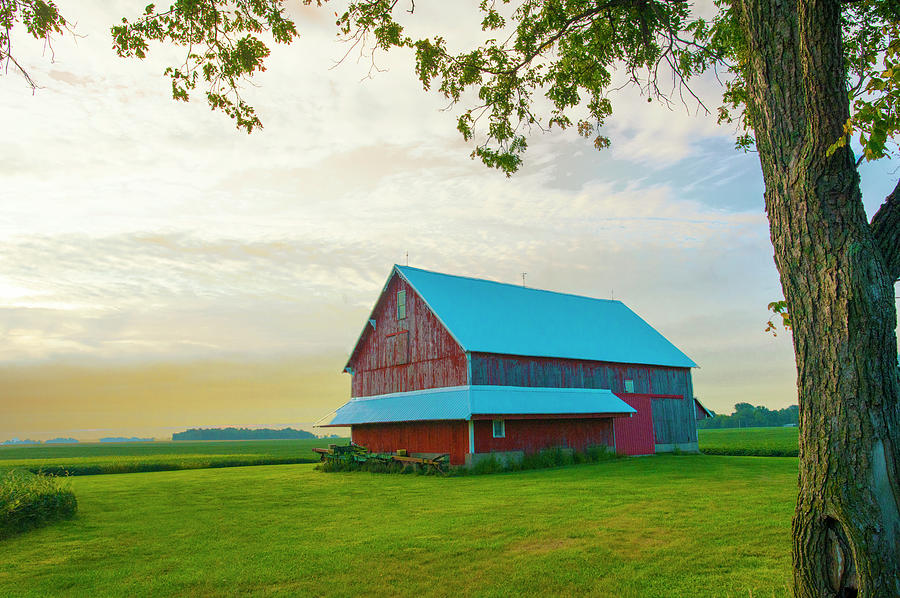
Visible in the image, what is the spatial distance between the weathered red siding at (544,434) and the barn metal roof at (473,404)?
3.00ft

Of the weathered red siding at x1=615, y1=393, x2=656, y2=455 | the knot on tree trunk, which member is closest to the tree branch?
the knot on tree trunk

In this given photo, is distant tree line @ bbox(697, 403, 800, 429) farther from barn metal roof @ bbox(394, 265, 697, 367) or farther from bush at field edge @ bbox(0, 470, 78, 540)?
bush at field edge @ bbox(0, 470, 78, 540)

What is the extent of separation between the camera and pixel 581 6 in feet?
36.7

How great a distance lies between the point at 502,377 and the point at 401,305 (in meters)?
6.98

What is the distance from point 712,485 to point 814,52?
48.8 ft

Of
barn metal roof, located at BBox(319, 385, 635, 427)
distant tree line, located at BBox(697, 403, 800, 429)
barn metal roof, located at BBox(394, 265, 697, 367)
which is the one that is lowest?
distant tree line, located at BBox(697, 403, 800, 429)

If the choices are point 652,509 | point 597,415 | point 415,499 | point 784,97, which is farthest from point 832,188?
point 597,415

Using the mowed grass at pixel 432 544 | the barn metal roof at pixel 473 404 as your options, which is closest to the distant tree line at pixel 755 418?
the barn metal roof at pixel 473 404

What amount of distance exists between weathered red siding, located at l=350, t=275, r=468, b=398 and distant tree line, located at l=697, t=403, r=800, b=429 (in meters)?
130

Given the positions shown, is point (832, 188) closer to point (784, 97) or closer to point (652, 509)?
point (784, 97)

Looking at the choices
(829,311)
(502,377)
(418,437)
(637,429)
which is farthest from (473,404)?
(829,311)

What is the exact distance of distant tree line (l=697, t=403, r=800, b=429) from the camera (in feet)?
477

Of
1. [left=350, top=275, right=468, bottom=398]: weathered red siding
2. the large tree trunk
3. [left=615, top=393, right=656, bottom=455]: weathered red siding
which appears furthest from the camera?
[left=615, top=393, right=656, bottom=455]: weathered red siding

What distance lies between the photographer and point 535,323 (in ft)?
112
